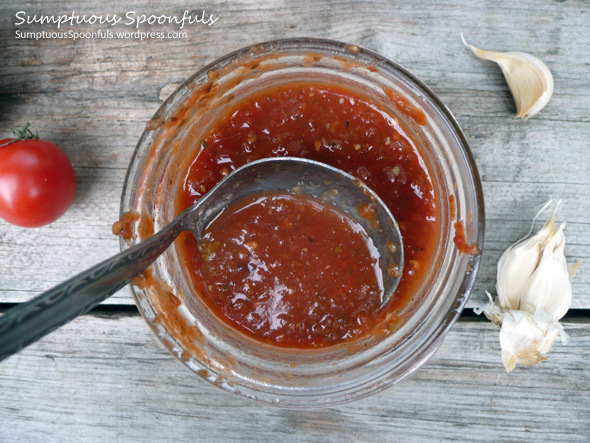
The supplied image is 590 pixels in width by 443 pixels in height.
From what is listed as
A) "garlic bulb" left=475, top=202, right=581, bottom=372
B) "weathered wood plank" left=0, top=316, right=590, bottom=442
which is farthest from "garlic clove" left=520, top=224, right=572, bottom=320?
"weathered wood plank" left=0, top=316, right=590, bottom=442

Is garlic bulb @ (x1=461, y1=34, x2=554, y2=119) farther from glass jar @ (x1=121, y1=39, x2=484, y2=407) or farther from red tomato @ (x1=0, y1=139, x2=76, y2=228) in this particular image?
red tomato @ (x1=0, y1=139, x2=76, y2=228)

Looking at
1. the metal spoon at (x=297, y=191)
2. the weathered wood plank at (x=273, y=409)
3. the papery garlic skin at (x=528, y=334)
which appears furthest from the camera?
the weathered wood plank at (x=273, y=409)

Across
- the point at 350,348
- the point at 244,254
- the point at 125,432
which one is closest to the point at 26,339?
the point at 244,254

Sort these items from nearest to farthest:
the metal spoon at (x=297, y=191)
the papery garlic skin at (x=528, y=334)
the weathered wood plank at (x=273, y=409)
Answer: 1. the metal spoon at (x=297, y=191)
2. the papery garlic skin at (x=528, y=334)
3. the weathered wood plank at (x=273, y=409)

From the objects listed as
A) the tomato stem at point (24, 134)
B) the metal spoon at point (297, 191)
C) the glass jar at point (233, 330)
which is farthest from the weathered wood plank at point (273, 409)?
the tomato stem at point (24, 134)

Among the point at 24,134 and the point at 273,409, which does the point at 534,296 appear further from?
the point at 24,134

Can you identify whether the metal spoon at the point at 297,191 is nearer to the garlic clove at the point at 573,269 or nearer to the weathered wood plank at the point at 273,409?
the weathered wood plank at the point at 273,409

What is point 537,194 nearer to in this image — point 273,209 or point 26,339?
point 273,209
